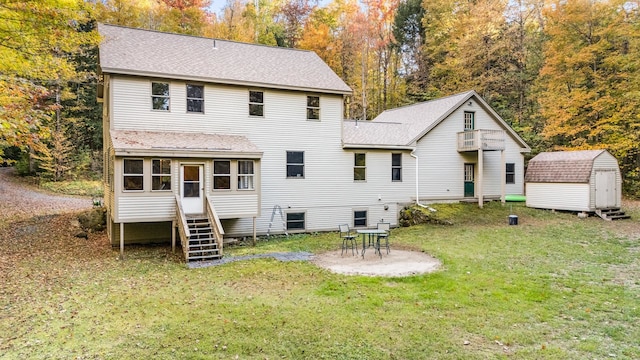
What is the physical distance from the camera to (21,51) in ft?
36.1

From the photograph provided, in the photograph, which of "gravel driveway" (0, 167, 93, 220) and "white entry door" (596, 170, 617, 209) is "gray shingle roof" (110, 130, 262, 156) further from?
"white entry door" (596, 170, 617, 209)

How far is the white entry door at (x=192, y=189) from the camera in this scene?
519 inches

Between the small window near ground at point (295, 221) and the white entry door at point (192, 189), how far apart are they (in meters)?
4.28

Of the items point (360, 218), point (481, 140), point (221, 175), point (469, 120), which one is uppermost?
point (469, 120)

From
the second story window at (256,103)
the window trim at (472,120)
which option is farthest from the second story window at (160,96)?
the window trim at (472,120)

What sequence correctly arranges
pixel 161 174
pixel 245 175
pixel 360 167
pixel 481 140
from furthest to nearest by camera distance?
Result: pixel 481 140 → pixel 360 167 → pixel 245 175 → pixel 161 174

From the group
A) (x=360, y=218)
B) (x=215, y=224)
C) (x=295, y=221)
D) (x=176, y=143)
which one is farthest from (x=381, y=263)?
(x=176, y=143)

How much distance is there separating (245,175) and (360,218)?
6467 millimetres

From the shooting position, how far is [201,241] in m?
12.3

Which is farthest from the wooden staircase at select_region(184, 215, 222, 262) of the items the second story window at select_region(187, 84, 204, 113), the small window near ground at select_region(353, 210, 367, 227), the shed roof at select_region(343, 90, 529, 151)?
the shed roof at select_region(343, 90, 529, 151)

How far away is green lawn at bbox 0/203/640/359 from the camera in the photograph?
5.79 metres

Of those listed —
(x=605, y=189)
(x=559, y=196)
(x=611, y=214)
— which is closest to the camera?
(x=611, y=214)

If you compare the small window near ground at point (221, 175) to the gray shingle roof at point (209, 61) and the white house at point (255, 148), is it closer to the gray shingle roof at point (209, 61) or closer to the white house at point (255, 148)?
the white house at point (255, 148)

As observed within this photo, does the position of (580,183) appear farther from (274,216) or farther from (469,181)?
(274,216)
